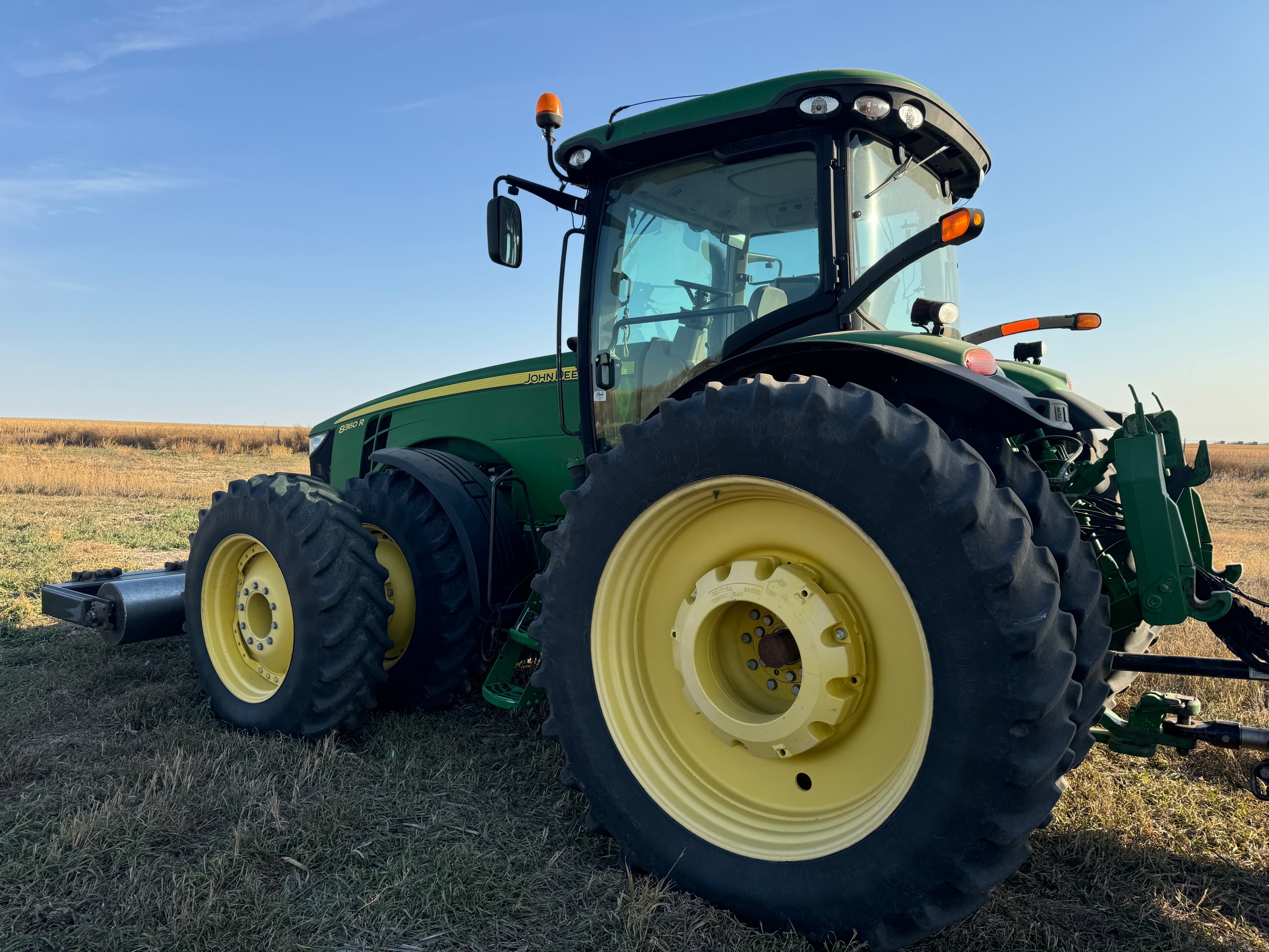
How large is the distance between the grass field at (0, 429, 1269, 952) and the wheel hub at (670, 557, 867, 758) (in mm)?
502

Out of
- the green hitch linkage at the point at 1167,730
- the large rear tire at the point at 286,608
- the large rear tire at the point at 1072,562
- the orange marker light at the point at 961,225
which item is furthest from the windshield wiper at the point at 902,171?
the large rear tire at the point at 286,608

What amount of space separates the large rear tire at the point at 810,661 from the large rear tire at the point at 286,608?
1.15 m

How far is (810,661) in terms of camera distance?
7.30 ft

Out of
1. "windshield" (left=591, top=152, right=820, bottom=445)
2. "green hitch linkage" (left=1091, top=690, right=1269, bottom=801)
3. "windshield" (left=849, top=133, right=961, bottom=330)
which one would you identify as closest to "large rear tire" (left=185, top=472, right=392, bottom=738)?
"windshield" (left=591, top=152, right=820, bottom=445)

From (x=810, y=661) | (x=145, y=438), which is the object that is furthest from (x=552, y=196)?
(x=145, y=438)

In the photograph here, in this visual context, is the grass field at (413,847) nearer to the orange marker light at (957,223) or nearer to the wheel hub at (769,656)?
the wheel hub at (769,656)

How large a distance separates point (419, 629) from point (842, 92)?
2.85 metres

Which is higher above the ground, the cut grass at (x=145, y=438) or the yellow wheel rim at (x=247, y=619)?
the cut grass at (x=145, y=438)

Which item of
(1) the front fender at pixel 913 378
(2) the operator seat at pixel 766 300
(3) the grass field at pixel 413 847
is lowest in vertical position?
(3) the grass field at pixel 413 847

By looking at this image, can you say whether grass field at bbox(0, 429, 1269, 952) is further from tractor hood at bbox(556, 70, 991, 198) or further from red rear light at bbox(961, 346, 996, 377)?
tractor hood at bbox(556, 70, 991, 198)

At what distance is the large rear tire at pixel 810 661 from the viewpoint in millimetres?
1877

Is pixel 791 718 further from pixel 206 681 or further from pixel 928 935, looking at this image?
pixel 206 681

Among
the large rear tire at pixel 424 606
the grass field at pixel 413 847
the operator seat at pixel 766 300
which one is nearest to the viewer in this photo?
the grass field at pixel 413 847

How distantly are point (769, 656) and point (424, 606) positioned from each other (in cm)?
197
